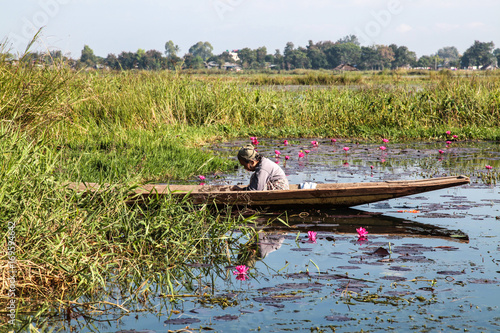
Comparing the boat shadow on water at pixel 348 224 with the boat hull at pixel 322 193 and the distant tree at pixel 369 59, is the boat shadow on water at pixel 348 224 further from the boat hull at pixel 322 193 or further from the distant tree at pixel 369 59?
the distant tree at pixel 369 59

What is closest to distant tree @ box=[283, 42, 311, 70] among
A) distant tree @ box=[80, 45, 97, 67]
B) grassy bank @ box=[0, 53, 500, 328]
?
distant tree @ box=[80, 45, 97, 67]

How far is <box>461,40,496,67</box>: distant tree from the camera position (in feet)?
439

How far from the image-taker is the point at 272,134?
15.5 m

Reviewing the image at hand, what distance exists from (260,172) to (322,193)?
82cm

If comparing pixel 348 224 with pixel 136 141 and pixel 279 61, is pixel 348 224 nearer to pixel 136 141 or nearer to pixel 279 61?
pixel 136 141

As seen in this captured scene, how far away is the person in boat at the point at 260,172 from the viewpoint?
22.5ft

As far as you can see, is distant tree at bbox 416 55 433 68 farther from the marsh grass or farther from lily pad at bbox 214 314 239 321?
lily pad at bbox 214 314 239 321

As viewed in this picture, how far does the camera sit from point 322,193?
6.89 metres

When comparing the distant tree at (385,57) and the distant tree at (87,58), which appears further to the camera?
the distant tree at (385,57)

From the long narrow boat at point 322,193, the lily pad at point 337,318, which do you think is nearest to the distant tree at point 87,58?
the long narrow boat at point 322,193

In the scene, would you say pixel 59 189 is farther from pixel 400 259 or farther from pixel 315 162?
pixel 315 162

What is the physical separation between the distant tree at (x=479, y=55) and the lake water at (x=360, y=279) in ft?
456

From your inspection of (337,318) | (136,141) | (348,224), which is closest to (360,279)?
(337,318)

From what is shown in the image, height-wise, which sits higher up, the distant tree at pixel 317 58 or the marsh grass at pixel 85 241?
the distant tree at pixel 317 58
